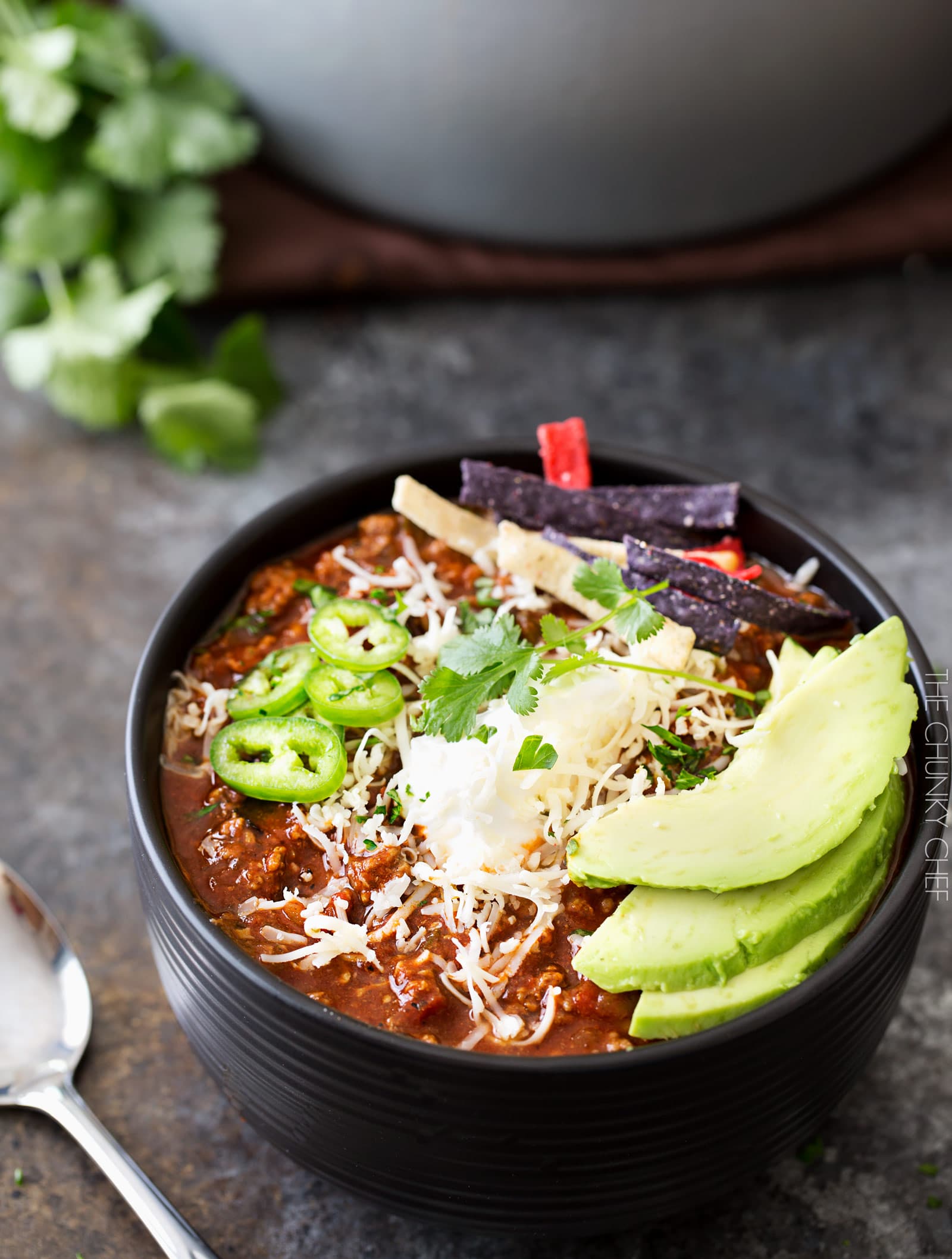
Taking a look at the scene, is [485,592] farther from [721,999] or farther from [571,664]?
[721,999]

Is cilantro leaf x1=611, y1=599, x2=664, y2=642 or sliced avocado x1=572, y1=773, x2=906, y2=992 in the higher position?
cilantro leaf x1=611, y1=599, x2=664, y2=642

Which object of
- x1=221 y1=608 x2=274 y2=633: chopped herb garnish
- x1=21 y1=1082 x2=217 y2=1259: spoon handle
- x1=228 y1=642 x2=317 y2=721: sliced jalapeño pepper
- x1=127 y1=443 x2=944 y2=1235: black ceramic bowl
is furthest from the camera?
x1=221 y1=608 x2=274 y2=633: chopped herb garnish

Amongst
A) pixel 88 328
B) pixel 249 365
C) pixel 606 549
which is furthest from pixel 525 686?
pixel 88 328

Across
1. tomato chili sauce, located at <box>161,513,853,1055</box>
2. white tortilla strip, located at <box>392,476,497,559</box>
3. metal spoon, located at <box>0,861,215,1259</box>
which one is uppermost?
white tortilla strip, located at <box>392,476,497,559</box>

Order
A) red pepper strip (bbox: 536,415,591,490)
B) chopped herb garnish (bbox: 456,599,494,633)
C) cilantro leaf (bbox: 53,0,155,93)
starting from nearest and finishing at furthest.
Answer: chopped herb garnish (bbox: 456,599,494,633)
red pepper strip (bbox: 536,415,591,490)
cilantro leaf (bbox: 53,0,155,93)

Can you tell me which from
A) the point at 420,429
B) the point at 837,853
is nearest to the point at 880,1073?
the point at 837,853

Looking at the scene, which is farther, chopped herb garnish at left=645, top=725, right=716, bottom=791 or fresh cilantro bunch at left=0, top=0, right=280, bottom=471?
fresh cilantro bunch at left=0, top=0, right=280, bottom=471

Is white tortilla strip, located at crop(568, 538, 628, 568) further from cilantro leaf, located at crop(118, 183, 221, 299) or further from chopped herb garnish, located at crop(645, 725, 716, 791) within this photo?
cilantro leaf, located at crop(118, 183, 221, 299)

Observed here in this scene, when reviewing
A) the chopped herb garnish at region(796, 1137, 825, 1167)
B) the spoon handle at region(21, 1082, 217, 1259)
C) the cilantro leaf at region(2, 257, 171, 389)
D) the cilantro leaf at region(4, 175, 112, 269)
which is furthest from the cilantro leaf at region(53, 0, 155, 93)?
the chopped herb garnish at region(796, 1137, 825, 1167)
